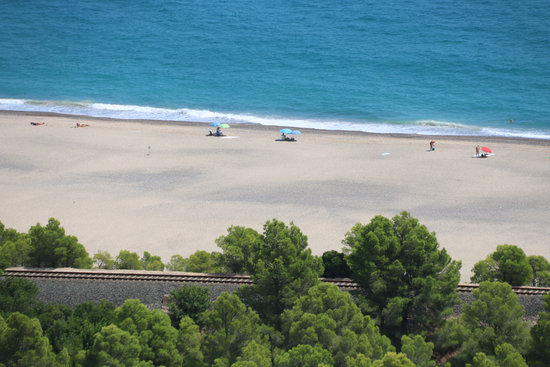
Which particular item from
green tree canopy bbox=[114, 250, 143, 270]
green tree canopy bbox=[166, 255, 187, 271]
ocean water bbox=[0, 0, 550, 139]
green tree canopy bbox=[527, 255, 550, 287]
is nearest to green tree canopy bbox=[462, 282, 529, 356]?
green tree canopy bbox=[527, 255, 550, 287]

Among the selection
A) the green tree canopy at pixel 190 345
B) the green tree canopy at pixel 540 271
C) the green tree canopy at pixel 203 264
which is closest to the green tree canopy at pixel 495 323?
the green tree canopy at pixel 540 271

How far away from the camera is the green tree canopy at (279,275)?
20.3 m

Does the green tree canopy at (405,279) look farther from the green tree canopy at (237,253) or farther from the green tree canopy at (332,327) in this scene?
the green tree canopy at (237,253)

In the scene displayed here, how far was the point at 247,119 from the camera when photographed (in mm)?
63906

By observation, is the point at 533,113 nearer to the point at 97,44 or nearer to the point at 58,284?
the point at 58,284

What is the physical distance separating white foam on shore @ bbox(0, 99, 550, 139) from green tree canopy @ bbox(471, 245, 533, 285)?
113 ft

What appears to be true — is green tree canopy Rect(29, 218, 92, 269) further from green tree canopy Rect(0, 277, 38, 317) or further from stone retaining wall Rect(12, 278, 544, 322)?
green tree canopy Rect(0, 277, 38, 317)

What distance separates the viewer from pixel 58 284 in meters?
25.1

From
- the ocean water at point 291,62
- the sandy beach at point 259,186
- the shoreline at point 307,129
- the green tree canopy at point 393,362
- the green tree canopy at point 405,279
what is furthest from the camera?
the ocean water at point 291,62

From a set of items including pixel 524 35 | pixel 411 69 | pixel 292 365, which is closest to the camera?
pixel 292 365

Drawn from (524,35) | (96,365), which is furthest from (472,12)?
(96,365)

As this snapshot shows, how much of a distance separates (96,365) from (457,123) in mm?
52514

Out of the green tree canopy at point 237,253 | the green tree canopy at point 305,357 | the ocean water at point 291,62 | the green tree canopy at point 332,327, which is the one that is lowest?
the green tree canopy at point 305,357

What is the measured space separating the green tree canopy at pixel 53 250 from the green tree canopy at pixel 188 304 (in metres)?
7.19
